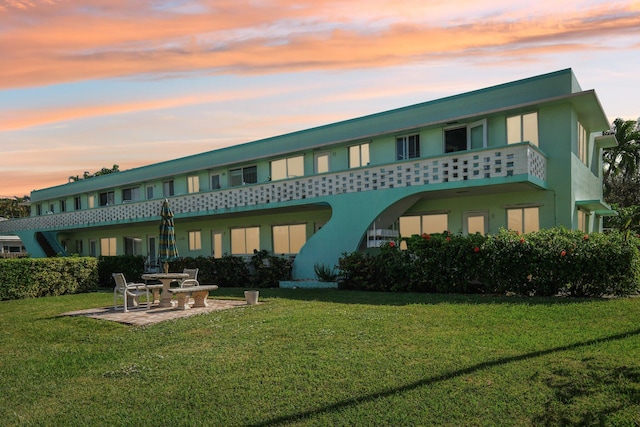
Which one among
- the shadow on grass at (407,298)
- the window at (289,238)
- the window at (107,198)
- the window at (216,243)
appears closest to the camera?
the shadow on grass at (407,298)

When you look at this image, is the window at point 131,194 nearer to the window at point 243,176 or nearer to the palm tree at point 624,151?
the window at point 243,176

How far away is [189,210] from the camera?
26.7 metres

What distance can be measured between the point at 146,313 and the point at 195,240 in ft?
54.2

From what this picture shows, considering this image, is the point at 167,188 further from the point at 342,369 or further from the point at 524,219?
the point at 342,369

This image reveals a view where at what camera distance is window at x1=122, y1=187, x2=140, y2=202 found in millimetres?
33281

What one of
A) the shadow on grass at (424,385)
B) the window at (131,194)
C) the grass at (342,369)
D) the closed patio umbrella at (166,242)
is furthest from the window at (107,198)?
the shadow on grass at (424,385)

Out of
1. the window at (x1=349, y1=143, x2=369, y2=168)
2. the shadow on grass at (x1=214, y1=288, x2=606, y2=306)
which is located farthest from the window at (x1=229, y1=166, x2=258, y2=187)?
the shadow on grass at (x1=214, y1=288, x2=606, y2=306)

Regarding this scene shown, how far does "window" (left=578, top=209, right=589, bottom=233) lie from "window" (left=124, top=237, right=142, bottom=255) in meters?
25.1

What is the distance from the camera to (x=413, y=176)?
59.9 ft

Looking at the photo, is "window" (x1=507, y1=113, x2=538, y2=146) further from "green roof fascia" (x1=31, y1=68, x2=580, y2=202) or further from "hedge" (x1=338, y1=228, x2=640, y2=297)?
"hedge" (x1=338, y1=228, x2=640, y2=297)

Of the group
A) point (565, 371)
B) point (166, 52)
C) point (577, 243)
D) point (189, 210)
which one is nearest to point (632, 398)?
point (565, 371)

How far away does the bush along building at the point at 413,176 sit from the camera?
56.6 feet

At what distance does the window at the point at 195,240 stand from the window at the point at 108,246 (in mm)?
8618

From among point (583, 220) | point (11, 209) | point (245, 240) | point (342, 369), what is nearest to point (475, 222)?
point (583, 220)
